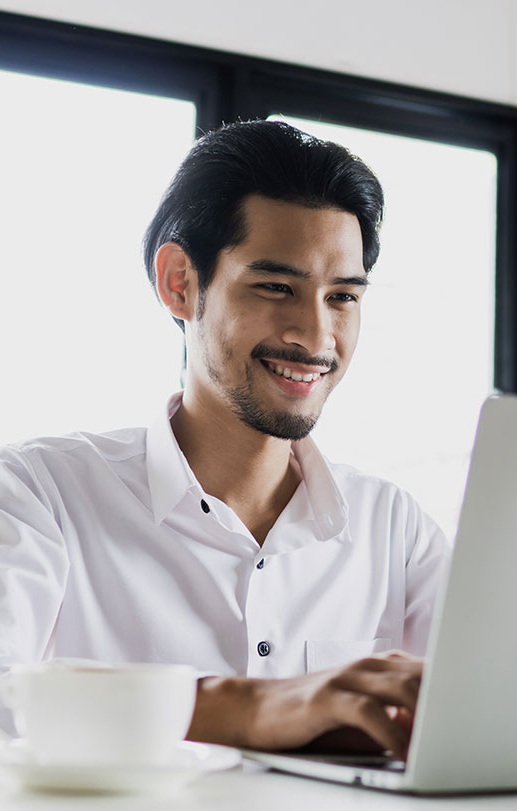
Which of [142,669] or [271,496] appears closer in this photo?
[142,669]

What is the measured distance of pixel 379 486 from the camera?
1812 mm

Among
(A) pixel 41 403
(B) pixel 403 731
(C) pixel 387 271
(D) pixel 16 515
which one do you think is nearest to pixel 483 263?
(C) pixel 387 271

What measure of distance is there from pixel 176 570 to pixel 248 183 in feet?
2.30

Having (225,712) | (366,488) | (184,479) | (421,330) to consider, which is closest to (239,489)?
(184,479)

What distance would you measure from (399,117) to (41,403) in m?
1.44

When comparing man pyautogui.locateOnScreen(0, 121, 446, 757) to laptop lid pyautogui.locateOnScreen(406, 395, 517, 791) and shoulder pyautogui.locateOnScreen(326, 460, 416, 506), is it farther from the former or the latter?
laptop lid pyautogui.locateOnScreen(406, 395, 517, 791)

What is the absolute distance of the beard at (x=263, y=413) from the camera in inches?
65.1

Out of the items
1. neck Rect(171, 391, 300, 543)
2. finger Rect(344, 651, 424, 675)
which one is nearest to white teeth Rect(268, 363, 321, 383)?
neck Rect(171, 391, 300, 543)

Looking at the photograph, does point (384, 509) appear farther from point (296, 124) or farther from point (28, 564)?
point (296, 124)

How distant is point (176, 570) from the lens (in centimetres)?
149

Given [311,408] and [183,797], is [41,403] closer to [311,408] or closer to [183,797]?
[311,408]

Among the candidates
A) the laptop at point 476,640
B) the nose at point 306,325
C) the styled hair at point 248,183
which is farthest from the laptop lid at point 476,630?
the styled hair at point 248,183

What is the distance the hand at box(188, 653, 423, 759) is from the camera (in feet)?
2.39

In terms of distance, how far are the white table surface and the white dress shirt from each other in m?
0.68
